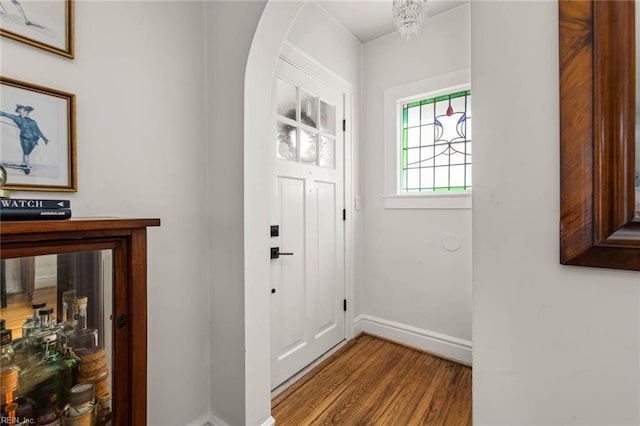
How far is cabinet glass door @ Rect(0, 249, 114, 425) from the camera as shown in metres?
0.77

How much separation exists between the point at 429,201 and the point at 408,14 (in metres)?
1.35

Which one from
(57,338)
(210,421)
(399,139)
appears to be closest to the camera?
(57,338)

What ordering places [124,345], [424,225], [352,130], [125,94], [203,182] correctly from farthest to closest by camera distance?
1. [352,130]
2. [424,225]
3. [203,182]
4. [125,94]
5. [124,345]

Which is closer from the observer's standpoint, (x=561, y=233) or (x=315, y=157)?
(x=561, y=233)

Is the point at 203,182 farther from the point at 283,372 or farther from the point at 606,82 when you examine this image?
the point at 606,82

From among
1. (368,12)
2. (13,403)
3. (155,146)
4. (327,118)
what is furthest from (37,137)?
(368,12)

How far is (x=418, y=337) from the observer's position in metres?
2.47

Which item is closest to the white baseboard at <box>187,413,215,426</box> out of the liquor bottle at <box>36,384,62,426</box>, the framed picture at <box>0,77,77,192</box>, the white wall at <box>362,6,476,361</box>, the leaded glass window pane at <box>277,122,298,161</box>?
the liquor bottle at <box>36,384,62,426</box>

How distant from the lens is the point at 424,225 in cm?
245

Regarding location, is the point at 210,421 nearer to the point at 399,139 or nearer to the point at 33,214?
the point at 33,214

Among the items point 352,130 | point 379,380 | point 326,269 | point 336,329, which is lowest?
point 379,380

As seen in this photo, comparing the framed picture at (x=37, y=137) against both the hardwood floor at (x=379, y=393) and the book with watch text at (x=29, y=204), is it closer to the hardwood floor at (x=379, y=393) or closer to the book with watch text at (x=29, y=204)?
the book with watch text at (x=29, y=204)

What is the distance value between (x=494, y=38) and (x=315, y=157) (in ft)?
5.62

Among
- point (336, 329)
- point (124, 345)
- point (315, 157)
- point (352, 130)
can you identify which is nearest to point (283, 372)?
point (336, 329)
